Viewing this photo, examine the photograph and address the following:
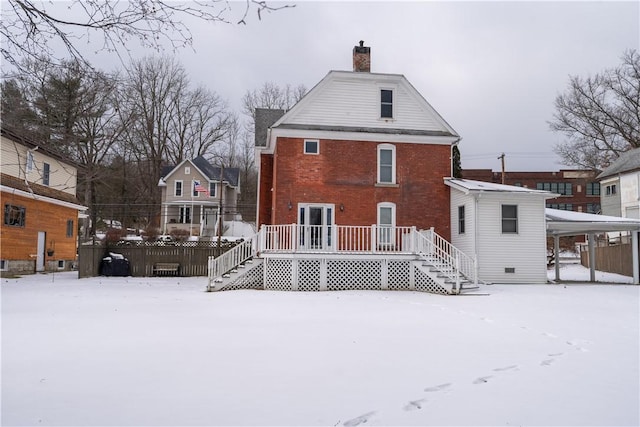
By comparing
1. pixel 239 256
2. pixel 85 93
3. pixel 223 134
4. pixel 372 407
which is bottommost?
pixel 372 407

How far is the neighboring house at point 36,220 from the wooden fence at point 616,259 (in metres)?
24.5

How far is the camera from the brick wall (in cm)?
1841

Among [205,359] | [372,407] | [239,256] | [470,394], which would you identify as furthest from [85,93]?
[239,256]

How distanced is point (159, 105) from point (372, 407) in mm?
45540

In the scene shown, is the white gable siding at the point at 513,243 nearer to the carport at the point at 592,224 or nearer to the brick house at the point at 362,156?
the carport at the point at 592,224

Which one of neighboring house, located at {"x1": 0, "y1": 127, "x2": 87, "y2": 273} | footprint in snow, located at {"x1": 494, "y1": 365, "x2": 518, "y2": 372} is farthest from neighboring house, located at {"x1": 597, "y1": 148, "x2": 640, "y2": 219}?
neighboring house, located at {"x1": 0, "y1": 127, "x2": 87, "y2": 273}

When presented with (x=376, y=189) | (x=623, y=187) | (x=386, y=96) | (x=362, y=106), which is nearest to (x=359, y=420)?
(x=376, y=189)

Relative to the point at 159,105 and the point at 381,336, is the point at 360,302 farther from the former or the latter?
the point at 159,105

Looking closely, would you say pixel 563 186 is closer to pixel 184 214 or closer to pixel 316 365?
pixel 184 214

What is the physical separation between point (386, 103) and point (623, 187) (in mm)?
23477

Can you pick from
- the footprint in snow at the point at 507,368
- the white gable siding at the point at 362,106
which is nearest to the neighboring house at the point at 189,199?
the white gable siding at the point at 362,106

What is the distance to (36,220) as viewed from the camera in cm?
2219

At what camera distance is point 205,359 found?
6121 mm

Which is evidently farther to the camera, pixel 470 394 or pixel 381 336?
pixel 381 336
